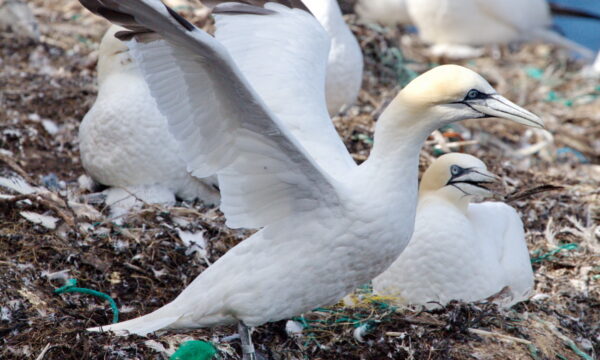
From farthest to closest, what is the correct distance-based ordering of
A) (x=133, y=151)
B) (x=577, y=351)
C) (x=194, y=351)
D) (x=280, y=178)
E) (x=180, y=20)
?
(x=133, y=151), (x=577, y=351), (x=194, y=351), (x=280, y=178), (x=180, y=20)

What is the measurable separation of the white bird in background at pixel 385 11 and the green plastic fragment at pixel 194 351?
5.38m

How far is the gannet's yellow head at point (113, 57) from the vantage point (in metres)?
5.06

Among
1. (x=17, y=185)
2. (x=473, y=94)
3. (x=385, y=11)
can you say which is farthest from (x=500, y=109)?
(x=385, y=11)

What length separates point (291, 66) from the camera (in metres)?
4.01

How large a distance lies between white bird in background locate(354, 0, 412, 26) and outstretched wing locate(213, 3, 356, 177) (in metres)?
4.17

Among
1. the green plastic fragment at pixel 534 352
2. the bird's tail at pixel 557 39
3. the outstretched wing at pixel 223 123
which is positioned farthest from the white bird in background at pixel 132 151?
the bird's tail at pixel 557 39

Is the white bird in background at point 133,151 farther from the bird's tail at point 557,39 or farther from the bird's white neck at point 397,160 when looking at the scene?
the bird's tail at point 557,39

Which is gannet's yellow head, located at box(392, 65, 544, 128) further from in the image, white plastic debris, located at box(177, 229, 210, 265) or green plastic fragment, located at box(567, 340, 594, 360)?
white plastic debris, located at box(177, 229, 210, 265)

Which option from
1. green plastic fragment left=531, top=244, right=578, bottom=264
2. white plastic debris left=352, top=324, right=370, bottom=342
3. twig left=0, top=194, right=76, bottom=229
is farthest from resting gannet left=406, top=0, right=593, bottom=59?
white plastic debris left=352, top=324, right=370, bottom=342

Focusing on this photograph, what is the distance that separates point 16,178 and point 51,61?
2272mm

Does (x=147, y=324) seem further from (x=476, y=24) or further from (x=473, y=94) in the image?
(x=476, y=24)

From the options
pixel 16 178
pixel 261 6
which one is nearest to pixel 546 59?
pixel 261 6

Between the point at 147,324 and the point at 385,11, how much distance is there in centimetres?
613

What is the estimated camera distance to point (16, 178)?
4559 millimetres
